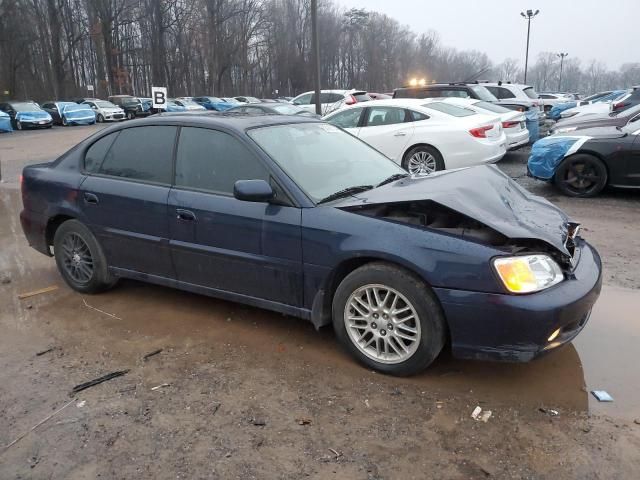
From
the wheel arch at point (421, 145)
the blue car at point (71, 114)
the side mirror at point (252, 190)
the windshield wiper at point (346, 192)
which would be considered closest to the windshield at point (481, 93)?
the wheel arch at point (421, 145)

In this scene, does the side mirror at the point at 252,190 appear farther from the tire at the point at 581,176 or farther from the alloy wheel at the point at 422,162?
the tire at the point at 581,176

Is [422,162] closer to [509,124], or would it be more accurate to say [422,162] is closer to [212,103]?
[509,124]

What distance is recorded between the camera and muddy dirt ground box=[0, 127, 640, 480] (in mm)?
2525

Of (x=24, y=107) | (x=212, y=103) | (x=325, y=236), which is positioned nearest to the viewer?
(x=325, y=236)

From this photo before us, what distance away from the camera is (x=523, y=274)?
287 centimetres

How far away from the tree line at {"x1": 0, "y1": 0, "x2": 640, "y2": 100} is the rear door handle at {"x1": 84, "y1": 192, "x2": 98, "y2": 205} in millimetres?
37725

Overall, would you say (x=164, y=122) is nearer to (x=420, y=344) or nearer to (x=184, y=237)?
(x=184, y=237)

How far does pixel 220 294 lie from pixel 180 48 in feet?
199

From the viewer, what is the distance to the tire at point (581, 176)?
8.07 metres

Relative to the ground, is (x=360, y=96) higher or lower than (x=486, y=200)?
higher

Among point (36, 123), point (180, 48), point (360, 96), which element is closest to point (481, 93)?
point (360, 96)

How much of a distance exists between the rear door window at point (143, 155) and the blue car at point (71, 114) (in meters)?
29.5

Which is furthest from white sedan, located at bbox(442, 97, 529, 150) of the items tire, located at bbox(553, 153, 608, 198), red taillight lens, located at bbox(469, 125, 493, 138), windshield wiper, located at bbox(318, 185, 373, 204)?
windshield wiper, located at bbox(318, 185, 373, 204)

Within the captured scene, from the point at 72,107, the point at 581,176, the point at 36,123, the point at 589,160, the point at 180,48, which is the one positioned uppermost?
the point at 180,48
